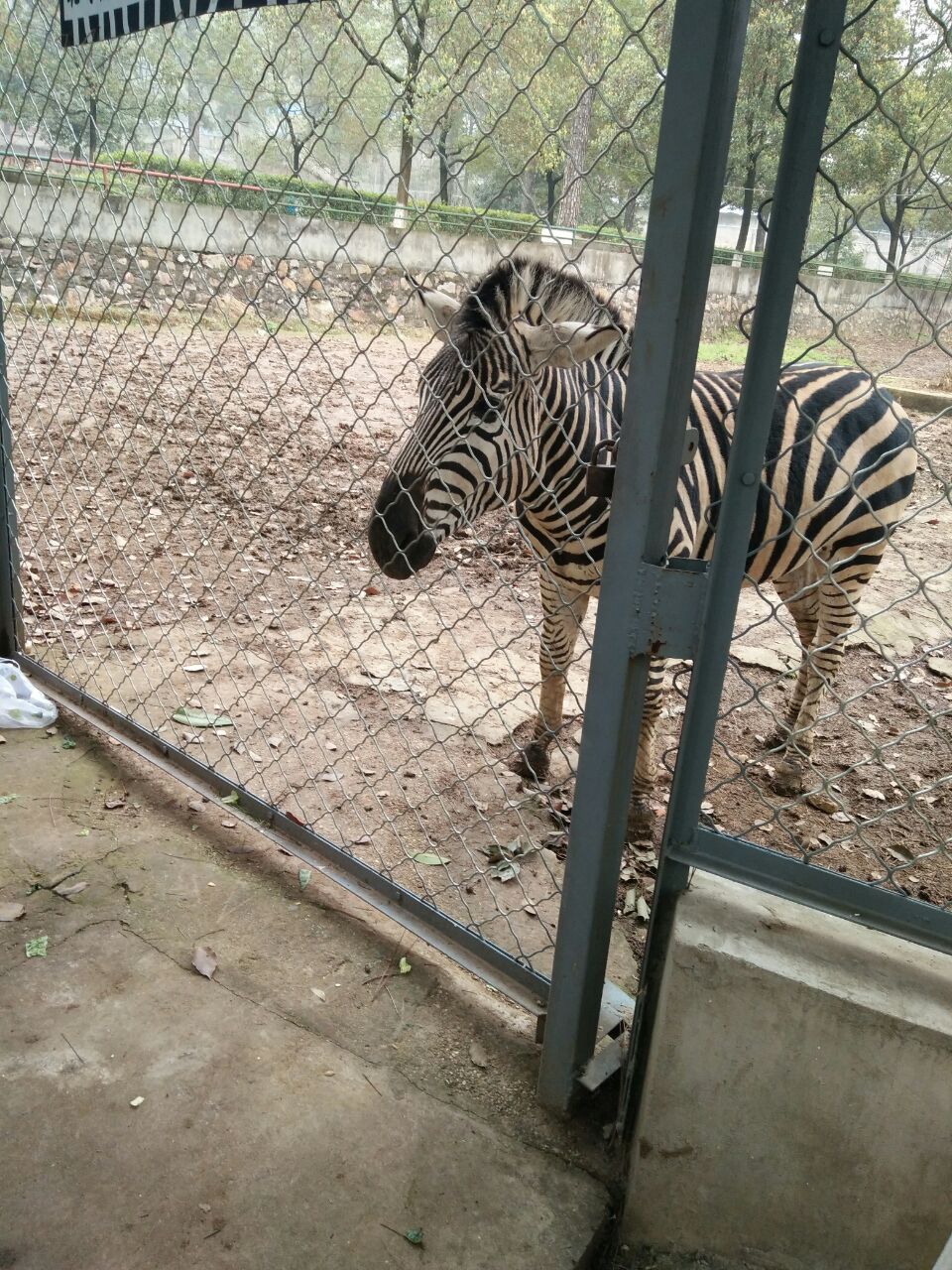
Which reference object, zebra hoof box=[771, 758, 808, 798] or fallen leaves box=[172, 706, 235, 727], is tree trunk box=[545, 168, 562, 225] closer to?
fallen leaves box=[172, 706, 235, 727]

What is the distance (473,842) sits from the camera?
3.29 meters

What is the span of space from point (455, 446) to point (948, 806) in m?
2.78

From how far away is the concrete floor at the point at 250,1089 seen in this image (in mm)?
1795

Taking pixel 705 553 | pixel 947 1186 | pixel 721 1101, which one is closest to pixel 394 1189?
pixel 721 1101

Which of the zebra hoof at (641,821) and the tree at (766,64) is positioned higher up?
the tree at (766,64)

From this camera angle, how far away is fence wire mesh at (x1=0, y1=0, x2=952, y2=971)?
1.72 metres

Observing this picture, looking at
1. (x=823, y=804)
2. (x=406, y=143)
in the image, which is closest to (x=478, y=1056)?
(x=823, y=804)

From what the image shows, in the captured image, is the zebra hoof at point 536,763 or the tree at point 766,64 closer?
the tree at point 766,64

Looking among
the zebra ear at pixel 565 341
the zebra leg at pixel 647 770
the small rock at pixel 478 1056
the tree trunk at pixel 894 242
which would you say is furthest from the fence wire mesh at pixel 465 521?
the small rock at pixel 478 1056

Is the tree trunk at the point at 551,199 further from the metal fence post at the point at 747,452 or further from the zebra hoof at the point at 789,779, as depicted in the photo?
the zebra hoof at the point at 789,779

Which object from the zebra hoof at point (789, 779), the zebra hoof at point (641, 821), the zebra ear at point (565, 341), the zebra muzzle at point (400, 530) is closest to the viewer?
the zebra ear at point (565, 341)

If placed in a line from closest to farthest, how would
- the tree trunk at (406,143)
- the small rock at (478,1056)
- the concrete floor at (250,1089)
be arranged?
1. the concrete floor at (250,1089)
2. the tree trunk at (406,143)
3. the small rock at (478,1056)

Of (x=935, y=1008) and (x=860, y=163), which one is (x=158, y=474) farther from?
(x=935, y=1008)

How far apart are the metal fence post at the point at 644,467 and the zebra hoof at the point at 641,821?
1473 mm
